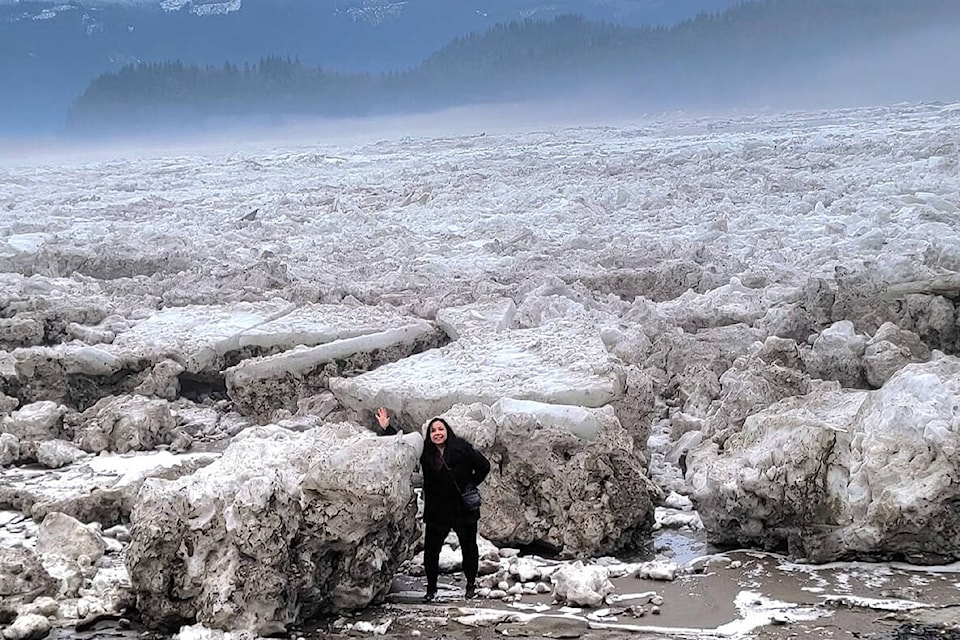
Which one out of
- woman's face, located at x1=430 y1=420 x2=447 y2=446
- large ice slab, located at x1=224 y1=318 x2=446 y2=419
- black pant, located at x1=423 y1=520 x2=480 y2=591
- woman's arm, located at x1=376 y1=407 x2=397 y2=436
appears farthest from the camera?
large ice slab, located at x1=224 y1=318 x2=446 y2=419

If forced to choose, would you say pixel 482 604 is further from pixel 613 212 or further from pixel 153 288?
pixel 613 212

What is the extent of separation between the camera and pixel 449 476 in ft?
14.5

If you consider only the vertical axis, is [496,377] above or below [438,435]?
below

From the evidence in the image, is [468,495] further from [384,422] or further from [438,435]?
[384,422]

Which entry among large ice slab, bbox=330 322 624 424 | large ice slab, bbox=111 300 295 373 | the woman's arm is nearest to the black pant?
the woman's arm

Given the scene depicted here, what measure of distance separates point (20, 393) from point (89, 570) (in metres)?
3.11

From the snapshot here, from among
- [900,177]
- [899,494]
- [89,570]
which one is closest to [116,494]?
[89,570]

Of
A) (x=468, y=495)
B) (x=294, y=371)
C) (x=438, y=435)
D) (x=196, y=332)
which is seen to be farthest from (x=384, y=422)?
(x=196, y=332)

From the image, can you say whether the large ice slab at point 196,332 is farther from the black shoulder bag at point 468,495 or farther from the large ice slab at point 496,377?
the black shoulder bag at point 468,495

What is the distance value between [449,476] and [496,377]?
150 centimetres

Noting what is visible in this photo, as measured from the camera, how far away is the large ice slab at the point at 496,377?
5.47 metres

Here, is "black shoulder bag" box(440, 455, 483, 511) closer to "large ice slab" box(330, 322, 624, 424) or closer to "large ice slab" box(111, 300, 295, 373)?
"large ice slab" box(330, 322, 624, 424)

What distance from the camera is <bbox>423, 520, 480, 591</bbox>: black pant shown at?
4.31 metres

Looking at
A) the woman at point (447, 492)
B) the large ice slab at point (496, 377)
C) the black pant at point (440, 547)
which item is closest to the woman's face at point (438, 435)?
the woman at point (447, 492)
